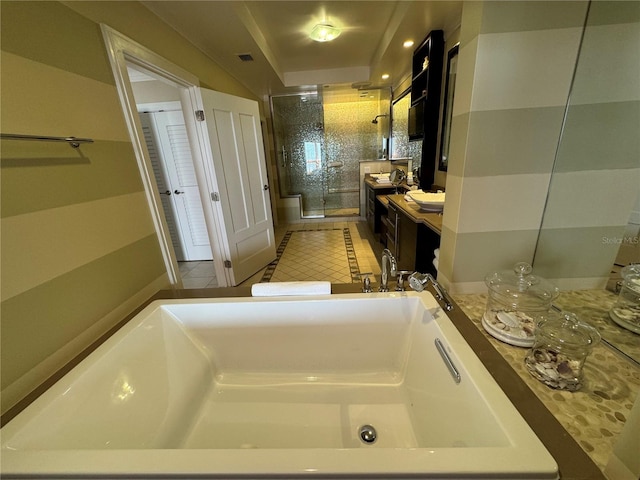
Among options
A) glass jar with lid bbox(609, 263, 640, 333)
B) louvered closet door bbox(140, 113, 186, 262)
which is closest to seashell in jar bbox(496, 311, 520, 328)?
glass jar with lid bbox(609, 263, 640, 333)

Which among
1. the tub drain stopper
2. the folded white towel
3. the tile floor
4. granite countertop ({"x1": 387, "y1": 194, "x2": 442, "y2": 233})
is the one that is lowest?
the tile floor

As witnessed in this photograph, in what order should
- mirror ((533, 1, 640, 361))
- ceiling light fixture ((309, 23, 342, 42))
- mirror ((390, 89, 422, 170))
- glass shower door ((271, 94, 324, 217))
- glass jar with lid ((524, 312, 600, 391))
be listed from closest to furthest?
1. glass jar with lid ((524, 312, 600, 391))
2. mirror ((533, 1, 640, 361))
3. ceiling light fixture ((309, 23, 342, 42))
4. mirror ((390, 89, 422, 170))
5. glass shower door ((271, 94, 324, 217))

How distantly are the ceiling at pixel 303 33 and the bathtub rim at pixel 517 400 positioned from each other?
208cm

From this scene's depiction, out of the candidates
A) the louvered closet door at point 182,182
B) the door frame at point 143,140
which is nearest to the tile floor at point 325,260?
the louvered closet door at point 182,182

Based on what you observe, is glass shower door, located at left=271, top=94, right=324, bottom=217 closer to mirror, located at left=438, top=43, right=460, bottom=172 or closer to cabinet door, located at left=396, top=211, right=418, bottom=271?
mirror, located at left=438, top=43, right=460, bottom=172

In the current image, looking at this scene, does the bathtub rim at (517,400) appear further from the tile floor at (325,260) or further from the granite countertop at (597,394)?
the tile floor at (325,260)

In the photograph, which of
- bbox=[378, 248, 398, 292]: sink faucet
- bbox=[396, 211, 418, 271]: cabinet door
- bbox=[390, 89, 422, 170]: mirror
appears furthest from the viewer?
bbox=[390, 89, 422, 170]: mirror

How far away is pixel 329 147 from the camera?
17.0 ft

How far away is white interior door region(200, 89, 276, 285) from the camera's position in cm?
232

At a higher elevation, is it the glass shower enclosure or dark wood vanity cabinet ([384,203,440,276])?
the glass shower enclosure

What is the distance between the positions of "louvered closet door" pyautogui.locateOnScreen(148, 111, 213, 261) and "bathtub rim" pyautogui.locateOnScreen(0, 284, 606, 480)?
2.13 m

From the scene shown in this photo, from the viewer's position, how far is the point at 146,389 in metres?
1.05

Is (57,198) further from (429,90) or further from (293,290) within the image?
(429,90)

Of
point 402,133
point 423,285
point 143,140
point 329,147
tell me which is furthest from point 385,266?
point 329,147
